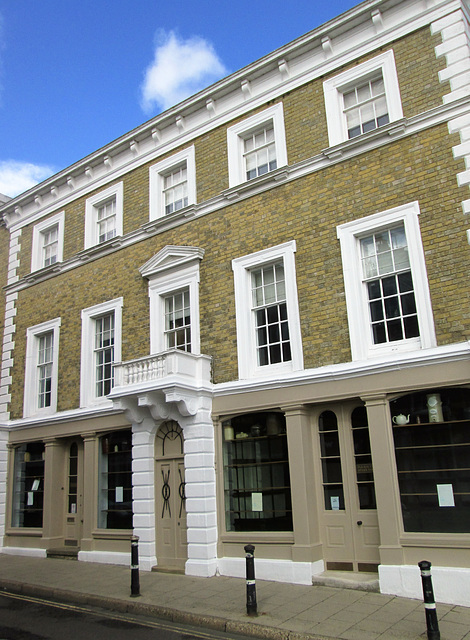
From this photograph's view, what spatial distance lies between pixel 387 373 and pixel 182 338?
513 cm

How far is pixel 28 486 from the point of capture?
49.9ft

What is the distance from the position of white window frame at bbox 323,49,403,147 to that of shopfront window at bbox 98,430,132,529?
8353 millimetres

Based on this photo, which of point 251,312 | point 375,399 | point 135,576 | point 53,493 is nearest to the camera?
point 135,576

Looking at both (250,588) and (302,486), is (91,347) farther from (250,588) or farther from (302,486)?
(250,588)

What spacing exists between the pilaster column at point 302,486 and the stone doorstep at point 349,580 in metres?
0.35

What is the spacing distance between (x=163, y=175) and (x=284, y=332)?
6.01 m

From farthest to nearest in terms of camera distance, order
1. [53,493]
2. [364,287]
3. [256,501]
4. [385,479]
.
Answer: [53,493], [256,501], [364,287], [385,479]

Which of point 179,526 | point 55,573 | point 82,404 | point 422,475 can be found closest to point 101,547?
point 55,573

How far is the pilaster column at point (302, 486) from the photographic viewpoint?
970cm

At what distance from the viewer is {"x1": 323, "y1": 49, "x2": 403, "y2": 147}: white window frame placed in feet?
34.4

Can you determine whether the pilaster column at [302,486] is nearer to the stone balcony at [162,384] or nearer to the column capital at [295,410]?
the column capital at [295,410]

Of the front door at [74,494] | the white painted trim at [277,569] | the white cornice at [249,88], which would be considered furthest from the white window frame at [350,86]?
the front door at [74,494]

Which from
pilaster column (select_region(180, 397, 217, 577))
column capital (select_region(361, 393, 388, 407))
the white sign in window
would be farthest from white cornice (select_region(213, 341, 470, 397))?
the white sign in window

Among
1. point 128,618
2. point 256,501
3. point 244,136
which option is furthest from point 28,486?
point 244,136
